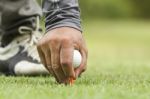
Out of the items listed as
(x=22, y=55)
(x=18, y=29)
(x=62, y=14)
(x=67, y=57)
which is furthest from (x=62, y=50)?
(x=18, y=29)

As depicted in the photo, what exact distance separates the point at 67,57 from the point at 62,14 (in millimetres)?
212

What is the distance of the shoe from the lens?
3.14 m

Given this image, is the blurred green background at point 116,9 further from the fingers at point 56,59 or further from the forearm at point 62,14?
the fingers at point 56,59

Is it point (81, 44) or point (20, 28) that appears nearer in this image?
point (81, 44)

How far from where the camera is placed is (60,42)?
228 centimetres

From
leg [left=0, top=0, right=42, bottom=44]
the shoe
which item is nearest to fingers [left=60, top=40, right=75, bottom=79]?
the shoe

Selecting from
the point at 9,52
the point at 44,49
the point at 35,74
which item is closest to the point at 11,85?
the point at 44,49

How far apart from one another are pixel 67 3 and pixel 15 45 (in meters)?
1.00

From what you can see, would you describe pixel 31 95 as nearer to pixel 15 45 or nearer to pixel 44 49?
pixel 44 49

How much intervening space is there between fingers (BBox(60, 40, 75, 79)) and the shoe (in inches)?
32.6

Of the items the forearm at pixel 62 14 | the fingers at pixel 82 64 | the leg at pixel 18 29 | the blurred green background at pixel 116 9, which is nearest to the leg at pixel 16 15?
the leg at pixel 18 29

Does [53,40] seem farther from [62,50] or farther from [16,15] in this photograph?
[16,15]

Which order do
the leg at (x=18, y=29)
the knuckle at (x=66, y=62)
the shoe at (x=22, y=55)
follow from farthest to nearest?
the leg at (x=18, y=29) < the shoe at (x=22, y=55) < the knuckle at (x=66, y=62)

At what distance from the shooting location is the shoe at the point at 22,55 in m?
3.14
